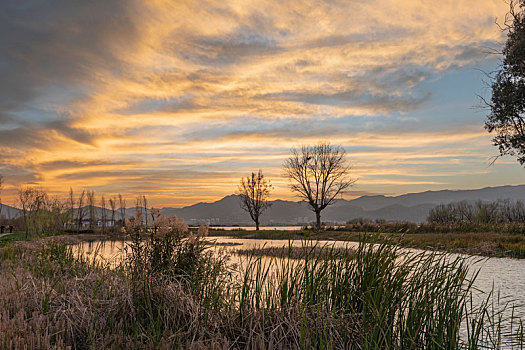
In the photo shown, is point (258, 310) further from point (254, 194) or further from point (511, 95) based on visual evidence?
point (254, 194)

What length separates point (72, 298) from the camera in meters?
5.27

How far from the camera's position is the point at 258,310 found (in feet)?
15.5

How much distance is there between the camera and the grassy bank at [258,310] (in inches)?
159

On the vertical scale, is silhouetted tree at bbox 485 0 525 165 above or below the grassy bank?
above

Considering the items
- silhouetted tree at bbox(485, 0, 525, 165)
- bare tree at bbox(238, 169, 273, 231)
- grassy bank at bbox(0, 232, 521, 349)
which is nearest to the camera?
grassy bank at bbox(0, 232, 521, 349)

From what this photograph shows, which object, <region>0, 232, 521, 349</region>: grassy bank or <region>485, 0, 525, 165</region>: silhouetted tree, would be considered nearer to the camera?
<region>0, 232, 521, 349</region>: grassy bank

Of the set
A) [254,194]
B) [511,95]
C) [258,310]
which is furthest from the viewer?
[254,194]

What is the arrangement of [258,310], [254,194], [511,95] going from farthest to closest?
[254,194], [511,95], [258,310]

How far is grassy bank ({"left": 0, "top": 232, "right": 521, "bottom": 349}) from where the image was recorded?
4027 millimetres

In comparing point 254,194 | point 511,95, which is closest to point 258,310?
point 511,95

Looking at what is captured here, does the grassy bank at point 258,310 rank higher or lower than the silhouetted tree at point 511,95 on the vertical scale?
lower

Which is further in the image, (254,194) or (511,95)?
(254,194)

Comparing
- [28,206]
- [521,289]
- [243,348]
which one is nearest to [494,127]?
[521,289]

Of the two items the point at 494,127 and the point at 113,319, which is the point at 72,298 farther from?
the point at 494,127
